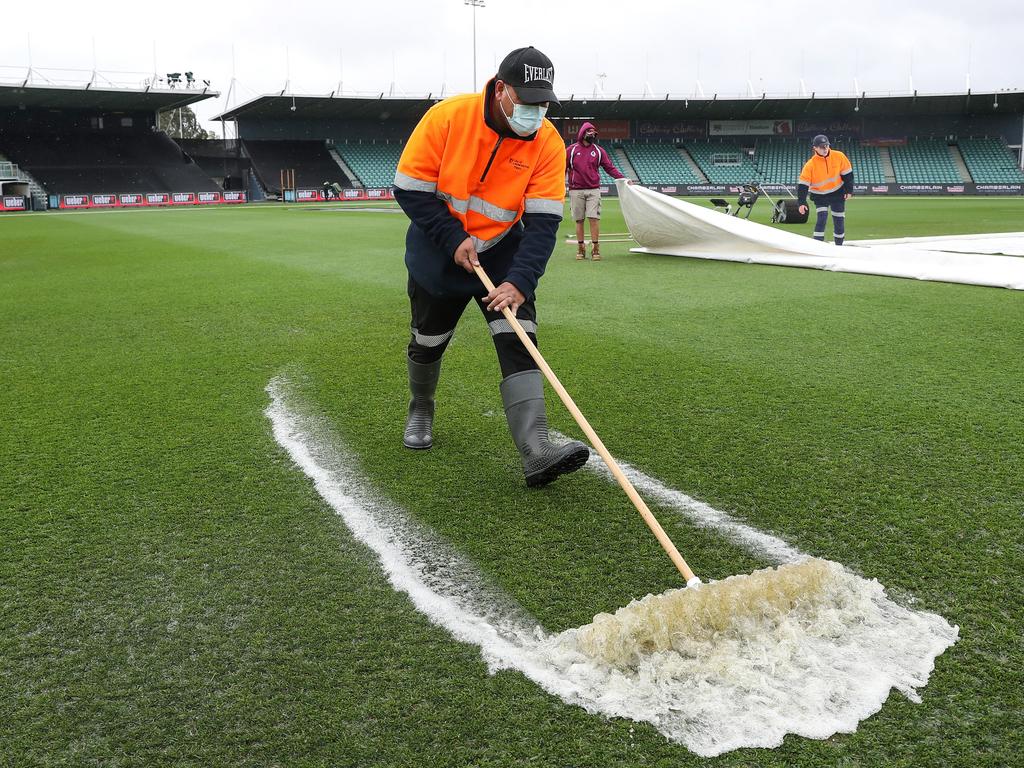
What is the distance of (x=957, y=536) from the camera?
2801 millimetres

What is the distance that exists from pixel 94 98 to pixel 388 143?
16.9 metres

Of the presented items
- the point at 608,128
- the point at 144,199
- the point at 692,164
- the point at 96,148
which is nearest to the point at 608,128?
the point at 608,128

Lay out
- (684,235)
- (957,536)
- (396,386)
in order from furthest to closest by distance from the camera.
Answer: (684,235) < (396,386) < (957,536)

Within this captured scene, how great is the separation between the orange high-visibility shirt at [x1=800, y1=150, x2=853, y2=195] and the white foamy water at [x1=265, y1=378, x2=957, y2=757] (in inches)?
442

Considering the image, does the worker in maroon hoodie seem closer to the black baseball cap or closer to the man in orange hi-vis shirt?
the man in orange hi-vis shirt

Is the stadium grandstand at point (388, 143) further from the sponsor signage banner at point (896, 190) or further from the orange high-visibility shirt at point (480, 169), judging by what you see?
the orange high-visibility shirt at point (480, 169)

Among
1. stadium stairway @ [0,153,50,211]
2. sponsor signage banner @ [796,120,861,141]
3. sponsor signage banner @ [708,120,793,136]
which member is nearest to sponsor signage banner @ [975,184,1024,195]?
sponsor signage banner @ [796,120,861,141]

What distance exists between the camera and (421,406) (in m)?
3.99

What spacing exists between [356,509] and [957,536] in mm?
2100

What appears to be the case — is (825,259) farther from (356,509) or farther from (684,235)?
(356,509)

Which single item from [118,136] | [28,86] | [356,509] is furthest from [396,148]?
[356,509]

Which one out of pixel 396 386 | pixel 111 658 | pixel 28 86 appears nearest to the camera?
pixel 111 658

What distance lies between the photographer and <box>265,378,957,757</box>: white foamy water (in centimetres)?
192

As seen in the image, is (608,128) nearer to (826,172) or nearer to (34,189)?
(34,189)
